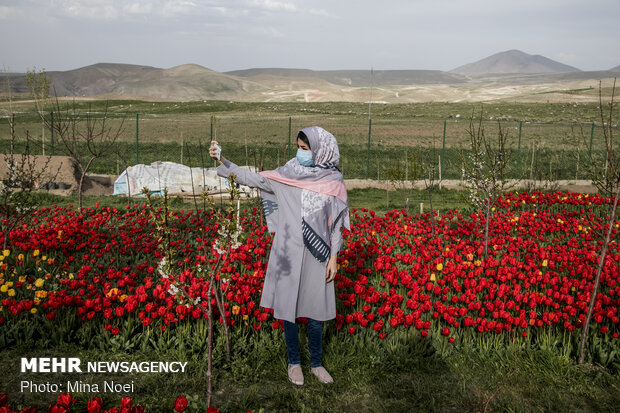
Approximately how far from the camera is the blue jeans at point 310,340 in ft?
11.2

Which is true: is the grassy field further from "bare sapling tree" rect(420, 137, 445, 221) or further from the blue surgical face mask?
the blue surgical face mask

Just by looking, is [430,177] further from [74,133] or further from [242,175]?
[74,133]

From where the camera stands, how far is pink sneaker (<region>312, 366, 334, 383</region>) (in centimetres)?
345

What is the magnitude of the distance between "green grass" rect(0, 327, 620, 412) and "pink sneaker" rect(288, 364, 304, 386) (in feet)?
0.15

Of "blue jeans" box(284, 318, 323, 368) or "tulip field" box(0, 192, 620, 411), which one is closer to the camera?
"blue jeans" box(284, 318, 323, 368)

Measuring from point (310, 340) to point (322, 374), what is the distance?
0.24 metres

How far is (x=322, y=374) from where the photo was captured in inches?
137

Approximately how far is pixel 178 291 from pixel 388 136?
29702 millimetres

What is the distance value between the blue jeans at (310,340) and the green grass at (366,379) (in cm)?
14

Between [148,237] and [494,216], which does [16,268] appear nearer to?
[148,237]

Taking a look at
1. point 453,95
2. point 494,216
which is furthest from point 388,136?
point 453,95

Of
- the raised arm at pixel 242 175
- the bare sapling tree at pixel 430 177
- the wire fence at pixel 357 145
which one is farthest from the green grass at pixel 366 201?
the raised arm at pixel 242 175

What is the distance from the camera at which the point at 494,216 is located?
7.63 metres

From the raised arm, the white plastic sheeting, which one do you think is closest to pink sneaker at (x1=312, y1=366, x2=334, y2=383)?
the raised arm
